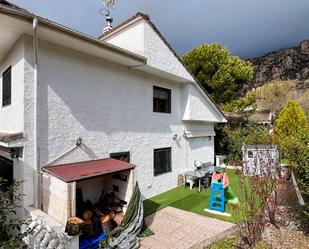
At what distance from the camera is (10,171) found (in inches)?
324

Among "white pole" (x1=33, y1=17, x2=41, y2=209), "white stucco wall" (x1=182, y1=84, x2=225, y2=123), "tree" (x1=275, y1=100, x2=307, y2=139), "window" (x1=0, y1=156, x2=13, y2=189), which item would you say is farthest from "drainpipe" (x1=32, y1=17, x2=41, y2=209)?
"tree" (x1=275, y1=100, x2=307, y2=139)

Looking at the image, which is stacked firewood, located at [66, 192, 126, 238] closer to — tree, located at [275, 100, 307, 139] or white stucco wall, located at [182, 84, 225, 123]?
white stucco wall, located at [182, 84, 225, 123]

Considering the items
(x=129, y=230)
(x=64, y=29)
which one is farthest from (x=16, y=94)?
(x=129, y=230)

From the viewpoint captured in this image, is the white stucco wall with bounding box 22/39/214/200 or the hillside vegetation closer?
the white stucco wall with bounding box 22/39/214/200

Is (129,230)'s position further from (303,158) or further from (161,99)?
(161,99)

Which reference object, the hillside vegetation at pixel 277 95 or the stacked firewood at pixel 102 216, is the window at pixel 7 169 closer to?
the stacked firewood at pixel 102 216

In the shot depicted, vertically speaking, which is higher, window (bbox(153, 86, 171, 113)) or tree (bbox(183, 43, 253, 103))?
tree (bbox(183, 43, 253, 103))

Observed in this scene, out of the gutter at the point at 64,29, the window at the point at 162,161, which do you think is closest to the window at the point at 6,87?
the gutter at the point at 64,29

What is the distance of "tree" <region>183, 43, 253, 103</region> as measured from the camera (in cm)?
2419

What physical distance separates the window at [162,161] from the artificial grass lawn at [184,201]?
4.65 ft

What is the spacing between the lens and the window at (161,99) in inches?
518

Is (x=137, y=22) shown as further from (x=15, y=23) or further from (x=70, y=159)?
(x=70, y=159)

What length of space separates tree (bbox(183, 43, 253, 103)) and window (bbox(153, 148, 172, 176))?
1356cm

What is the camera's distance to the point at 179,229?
8.62 metres
